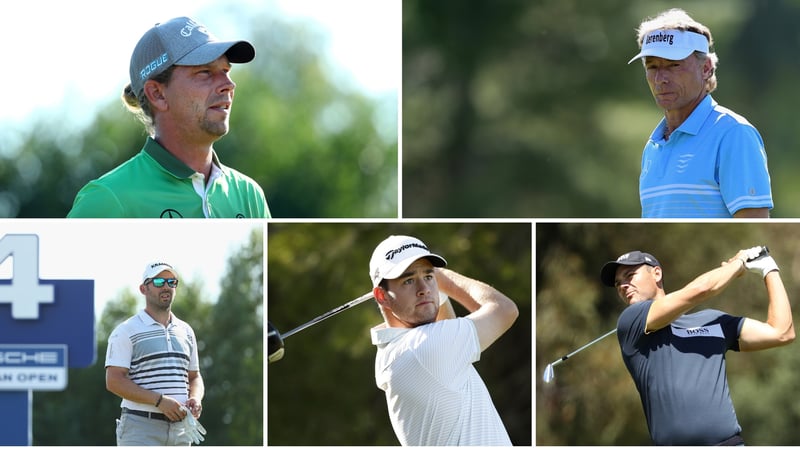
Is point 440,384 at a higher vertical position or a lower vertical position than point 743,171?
lower

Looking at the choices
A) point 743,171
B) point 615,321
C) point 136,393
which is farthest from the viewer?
point 615,321

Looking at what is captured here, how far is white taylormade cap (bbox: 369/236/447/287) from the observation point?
16.4ft

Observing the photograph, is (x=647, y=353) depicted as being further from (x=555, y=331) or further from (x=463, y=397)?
(x=555, y=331)

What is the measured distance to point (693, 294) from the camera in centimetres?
495

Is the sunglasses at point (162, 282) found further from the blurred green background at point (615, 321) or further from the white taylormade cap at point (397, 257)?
the blurred green background at point (615, 321)

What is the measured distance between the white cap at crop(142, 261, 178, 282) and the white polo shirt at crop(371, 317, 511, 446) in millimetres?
688

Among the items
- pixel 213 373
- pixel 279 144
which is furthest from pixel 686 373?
pixel 279 144

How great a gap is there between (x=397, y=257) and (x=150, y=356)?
2.63ft

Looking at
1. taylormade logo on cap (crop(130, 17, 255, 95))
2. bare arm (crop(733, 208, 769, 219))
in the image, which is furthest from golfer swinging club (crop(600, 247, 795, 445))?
taylormade logo on cap (crop(130, 17, 255, 95))

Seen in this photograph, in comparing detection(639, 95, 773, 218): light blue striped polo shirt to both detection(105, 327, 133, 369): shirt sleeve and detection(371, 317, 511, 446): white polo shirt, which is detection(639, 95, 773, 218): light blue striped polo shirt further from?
detection(105, 327, 133, 369): shirt sleeve

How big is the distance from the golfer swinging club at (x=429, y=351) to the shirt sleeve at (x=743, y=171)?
751 millimetres

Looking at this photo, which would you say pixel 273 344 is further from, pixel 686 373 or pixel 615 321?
pixel 615 321

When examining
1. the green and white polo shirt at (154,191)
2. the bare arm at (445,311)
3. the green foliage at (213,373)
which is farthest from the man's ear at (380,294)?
the green and white polo shirt at (154,191)

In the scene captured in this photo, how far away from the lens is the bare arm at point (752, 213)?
15.4 feet
